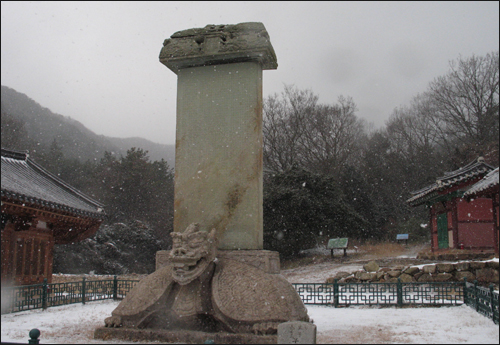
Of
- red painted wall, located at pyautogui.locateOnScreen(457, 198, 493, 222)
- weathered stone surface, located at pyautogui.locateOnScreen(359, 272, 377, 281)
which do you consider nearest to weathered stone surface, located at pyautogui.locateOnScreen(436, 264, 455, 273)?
weathered stone surface, located at pyautogui.locateOnScreen(359, 272, 377, 281)

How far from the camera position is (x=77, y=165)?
2666 centimetres

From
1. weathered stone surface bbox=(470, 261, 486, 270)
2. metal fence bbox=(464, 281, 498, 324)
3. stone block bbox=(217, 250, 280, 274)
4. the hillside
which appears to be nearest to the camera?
stone block bbox=(217, 250, 280, 274)

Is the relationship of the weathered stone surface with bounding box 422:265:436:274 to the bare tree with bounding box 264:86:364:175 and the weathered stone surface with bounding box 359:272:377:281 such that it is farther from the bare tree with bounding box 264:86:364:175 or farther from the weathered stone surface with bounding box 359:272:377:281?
the bare tree with bounding box 264:86:364:175

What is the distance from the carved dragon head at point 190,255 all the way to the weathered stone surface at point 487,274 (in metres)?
7.83

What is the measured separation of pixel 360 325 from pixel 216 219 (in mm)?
2481

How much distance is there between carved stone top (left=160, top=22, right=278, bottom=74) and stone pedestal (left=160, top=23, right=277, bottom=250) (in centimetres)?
1

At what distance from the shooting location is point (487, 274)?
968 centimetres

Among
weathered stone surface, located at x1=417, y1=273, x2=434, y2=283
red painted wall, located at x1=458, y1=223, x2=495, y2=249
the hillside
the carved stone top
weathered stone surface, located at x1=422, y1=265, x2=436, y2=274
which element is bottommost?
weathered stone surface, located at x1=417, y1=273, x2=434, y2=283

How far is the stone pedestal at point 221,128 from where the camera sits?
17.2 feet

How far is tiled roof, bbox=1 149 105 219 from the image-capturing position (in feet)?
26.5

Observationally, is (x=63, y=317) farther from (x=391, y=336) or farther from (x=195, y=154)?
(x=391, y=336)

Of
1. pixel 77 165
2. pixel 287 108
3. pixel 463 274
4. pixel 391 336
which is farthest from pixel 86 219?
pixel 77 165

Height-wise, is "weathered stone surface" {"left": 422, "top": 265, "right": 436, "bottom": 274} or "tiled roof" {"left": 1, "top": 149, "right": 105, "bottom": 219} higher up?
"tiled roof" {"left": 1, "top": 149, "right": 105, "bottom": 219}

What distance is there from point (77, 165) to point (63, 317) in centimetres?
2171
